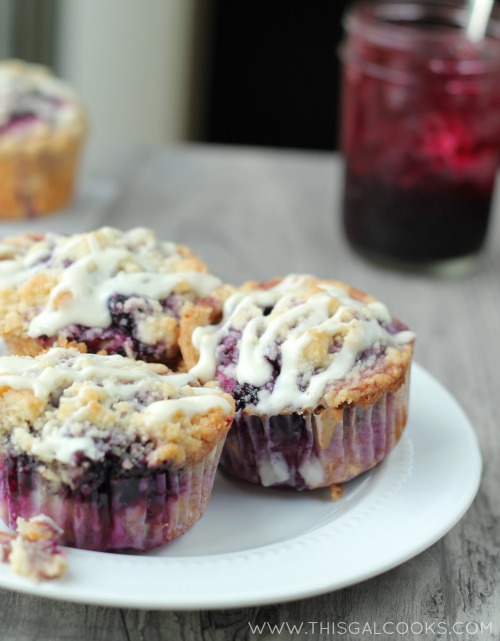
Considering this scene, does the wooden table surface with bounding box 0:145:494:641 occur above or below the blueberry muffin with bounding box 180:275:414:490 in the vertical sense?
below

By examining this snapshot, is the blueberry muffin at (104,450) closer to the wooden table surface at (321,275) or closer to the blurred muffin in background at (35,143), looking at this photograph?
the wooden table surface at (321,275)

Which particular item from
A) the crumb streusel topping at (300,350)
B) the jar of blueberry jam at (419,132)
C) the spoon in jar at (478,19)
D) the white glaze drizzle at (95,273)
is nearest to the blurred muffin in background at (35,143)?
the jar of blueberry jam at (419,132)

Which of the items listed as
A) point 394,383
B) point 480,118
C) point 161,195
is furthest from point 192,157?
point 394,383

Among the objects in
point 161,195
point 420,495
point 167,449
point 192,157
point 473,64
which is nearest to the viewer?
point 167,449

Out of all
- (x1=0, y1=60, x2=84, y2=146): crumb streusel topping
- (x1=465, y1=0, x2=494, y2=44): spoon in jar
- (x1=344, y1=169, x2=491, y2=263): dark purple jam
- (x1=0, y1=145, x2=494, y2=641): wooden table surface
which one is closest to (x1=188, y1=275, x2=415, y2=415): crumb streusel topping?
(x1=0, y1=145, x2=494, y2=641): wooden table surface

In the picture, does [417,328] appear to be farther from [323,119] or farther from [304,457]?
[323,119]

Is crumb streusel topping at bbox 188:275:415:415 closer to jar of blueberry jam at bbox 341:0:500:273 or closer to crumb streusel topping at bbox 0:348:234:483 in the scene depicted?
crumb streusel topping at bbox 0:348:234:483
